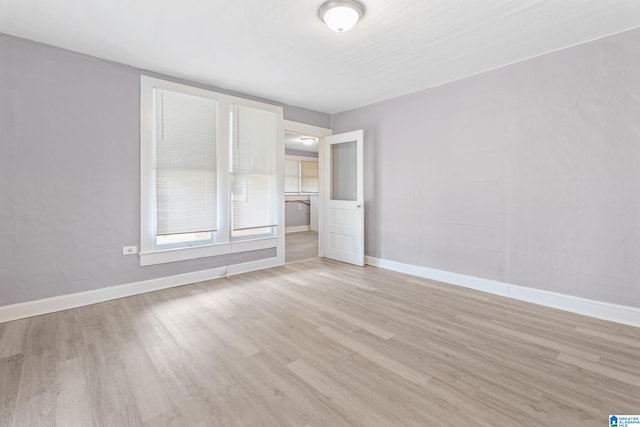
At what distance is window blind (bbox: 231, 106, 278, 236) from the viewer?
4.17m

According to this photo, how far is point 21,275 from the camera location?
2730 millimetres

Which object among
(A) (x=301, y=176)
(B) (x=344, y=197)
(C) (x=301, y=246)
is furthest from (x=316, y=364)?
(A) (x=301, y=176)

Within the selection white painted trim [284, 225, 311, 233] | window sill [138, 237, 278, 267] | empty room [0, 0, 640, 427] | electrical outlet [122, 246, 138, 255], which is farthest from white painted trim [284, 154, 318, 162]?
electrical outlet [122, 246, 138, 255]

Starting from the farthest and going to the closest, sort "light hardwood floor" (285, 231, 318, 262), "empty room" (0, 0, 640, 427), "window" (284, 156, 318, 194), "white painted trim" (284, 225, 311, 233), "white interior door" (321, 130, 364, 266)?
"window" (284, 156, 318, 194) → "white painted trim" (284, 225, 311, 233) → "light hardwood floor" (285, 231, 318, 262) → "white interior door" (321, 130, 364, 266) → "empty room" (0, 0, 640, 427)

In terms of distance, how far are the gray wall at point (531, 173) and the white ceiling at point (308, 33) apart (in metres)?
0.36

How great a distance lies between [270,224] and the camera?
15.0ft

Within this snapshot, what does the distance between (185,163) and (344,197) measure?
260 cm

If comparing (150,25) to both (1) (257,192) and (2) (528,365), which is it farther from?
(2) (528,365)

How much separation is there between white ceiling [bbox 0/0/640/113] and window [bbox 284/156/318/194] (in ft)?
18.1

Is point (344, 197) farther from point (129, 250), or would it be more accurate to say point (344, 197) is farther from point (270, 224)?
point (129, 250)

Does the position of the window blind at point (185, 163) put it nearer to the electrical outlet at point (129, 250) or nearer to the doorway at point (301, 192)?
the electrical outlet at point (129, 250)

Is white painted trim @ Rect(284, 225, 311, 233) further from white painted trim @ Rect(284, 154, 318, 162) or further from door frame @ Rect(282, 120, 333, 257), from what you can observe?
door frame @ Rect(282, 120, 333, 257)

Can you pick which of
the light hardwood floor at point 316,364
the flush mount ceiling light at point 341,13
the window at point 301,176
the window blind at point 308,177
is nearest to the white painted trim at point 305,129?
the flush mount ceiling light at point 341,13

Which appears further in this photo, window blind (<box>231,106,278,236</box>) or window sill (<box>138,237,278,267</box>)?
window blind (<box>231,106,278,236</box>)
